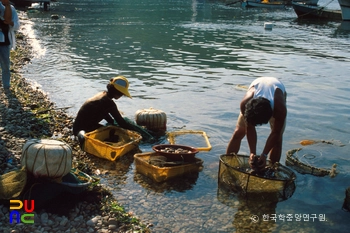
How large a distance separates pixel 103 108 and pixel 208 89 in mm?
6413

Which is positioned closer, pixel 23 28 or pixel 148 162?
pixel 148 162

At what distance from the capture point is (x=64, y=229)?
→ 15.5ft

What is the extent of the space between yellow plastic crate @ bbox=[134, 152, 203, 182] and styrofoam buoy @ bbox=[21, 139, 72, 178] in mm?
1570

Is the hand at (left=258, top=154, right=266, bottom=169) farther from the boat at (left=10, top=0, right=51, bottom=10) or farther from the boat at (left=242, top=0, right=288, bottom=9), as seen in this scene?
the boat at (left=242, top=0, right=288, bottom=9)

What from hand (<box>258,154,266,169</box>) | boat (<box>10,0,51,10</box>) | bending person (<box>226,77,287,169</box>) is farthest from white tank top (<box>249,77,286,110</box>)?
boat (<box>10,0,51,10</box>)

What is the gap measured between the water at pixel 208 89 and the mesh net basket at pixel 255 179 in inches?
Result: 6.9

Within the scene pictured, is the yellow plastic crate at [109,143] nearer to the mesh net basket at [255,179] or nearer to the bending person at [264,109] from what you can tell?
the mesh net basket at [255,179]

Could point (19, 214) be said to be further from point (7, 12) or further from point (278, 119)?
point (7, 12)

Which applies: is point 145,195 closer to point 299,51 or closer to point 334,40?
point 299,51

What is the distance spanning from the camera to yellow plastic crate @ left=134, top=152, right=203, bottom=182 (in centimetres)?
635

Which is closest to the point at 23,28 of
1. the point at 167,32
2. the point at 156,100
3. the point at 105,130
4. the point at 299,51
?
the point at 167,32

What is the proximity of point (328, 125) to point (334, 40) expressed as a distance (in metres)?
20.2

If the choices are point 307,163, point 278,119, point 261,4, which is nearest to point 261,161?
point 278,119

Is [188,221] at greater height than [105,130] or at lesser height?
lesser
